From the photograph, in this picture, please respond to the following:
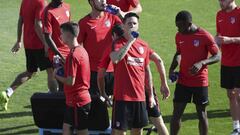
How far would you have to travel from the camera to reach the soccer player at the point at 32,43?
12.4 metres

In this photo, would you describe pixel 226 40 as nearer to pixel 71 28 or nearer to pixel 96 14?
pixel 96 14

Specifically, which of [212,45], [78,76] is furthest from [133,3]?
[78,76]

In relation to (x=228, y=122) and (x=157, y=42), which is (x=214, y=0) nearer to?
(x=157, y=42)

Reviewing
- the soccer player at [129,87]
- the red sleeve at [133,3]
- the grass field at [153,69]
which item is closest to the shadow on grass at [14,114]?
the grass field at [153,69]

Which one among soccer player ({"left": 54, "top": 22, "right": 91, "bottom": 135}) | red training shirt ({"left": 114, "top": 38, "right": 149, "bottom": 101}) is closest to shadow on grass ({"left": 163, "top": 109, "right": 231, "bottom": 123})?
soccer player ({"left": 54, "top": 22, "right": 91, "bottom": 135})

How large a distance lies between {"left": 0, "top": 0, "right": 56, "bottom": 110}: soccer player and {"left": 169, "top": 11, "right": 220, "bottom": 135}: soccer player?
3196 mm

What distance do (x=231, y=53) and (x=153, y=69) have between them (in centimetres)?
517

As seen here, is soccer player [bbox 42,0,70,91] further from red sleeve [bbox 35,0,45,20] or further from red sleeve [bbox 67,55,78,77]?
red sleeve [bbox 67,55,78,77]

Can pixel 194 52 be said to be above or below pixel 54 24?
below

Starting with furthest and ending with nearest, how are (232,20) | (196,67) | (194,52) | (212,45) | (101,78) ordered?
(232,20) → (194,52) → (212,45) → (196,67) → (101,78)

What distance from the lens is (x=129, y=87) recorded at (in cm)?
880

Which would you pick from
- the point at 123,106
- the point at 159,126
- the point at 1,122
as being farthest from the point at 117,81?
the point at 1,122

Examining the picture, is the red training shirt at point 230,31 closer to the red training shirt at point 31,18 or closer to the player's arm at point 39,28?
the player's arm at point 39,28

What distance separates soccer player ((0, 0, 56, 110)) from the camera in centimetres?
1245
